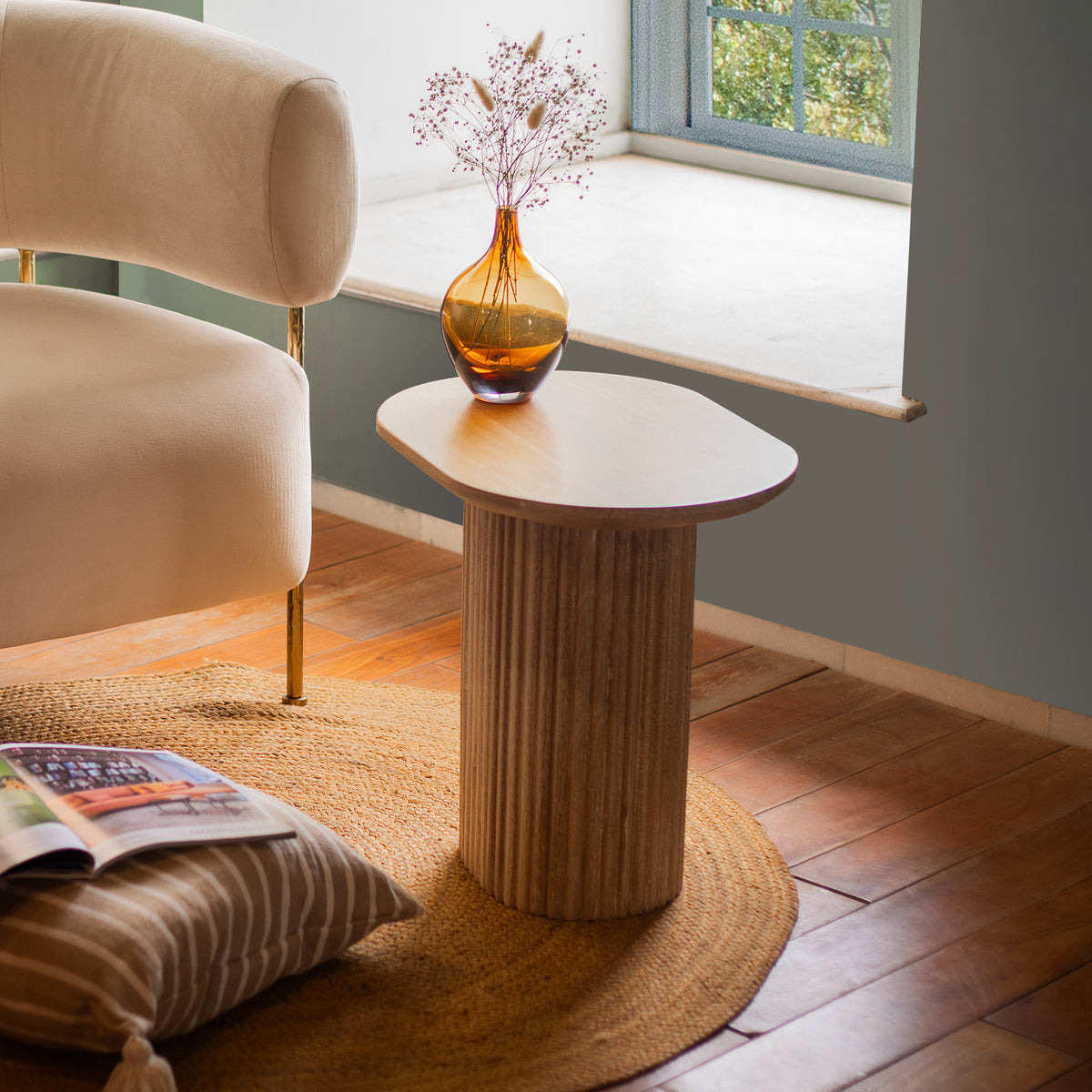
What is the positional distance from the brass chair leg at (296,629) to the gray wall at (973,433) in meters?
0.52

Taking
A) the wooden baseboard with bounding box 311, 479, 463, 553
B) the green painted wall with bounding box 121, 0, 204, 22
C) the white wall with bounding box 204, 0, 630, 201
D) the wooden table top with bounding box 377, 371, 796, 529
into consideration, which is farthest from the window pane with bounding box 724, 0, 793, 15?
the wooden table top with bounding box 377, 371, 796, 529

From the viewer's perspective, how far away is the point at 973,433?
188cm

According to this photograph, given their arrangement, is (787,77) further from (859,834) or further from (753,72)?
(859,834)

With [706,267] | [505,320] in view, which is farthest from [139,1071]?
[706,267]

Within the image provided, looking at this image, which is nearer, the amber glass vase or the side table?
the side table

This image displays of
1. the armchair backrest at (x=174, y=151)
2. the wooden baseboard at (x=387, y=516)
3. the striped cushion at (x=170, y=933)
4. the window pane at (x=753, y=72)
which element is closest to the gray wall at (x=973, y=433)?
the wooden baseboard at (x=387, y=516)

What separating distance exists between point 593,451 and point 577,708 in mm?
224

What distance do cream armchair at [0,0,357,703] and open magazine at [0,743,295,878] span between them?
0.53 feet

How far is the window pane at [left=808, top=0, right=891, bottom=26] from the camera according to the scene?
9.30ft

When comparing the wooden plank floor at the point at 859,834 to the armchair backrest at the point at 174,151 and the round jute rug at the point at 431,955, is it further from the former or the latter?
the armchair backrest at the point at 174,151

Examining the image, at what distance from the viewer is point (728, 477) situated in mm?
1402

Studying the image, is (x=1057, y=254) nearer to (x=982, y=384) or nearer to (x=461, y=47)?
(x=982, y=384)

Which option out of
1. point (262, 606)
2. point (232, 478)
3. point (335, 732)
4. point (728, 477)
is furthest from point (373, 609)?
point (728, 477)

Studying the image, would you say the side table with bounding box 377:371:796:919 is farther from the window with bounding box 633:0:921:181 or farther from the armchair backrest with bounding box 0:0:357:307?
the window with bounding box 633:0:921:181
